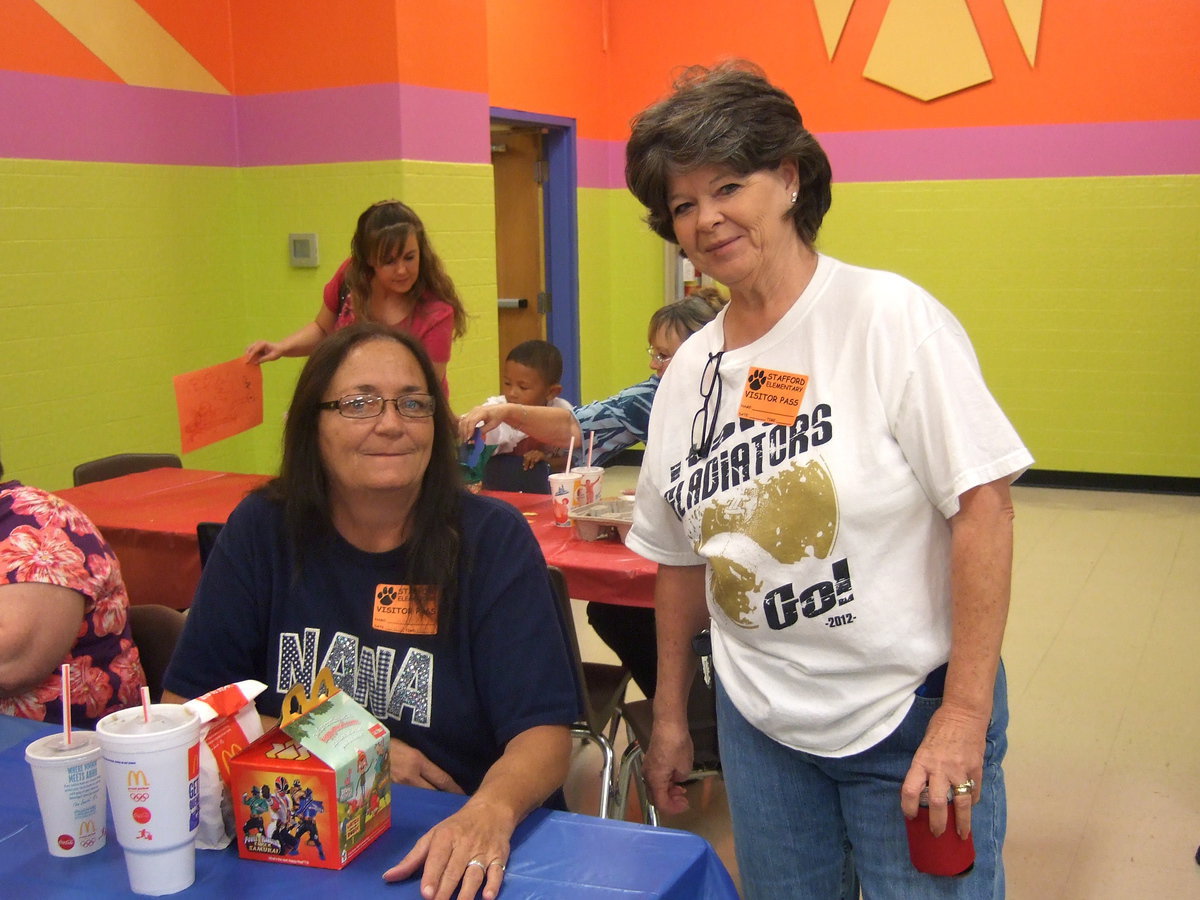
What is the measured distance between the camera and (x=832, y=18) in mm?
6535

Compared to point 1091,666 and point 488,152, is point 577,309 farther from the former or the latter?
point 1091,666

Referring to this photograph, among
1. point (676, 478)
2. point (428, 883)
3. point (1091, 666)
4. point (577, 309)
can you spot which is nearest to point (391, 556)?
point (676, 478)

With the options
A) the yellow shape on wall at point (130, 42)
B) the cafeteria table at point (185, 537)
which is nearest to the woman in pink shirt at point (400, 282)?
the cafeteria table at point (185, 537)

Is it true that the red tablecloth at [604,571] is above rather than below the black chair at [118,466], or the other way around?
below

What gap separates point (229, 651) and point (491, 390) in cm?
404

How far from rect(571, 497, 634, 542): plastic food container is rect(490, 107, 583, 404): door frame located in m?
4.31

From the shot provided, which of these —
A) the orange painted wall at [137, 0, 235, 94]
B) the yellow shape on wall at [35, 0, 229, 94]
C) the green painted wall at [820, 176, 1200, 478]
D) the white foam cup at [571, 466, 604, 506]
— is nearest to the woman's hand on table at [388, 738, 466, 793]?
the white foam cup at [571, 466, 604, 506]

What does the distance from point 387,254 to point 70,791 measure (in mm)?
2536

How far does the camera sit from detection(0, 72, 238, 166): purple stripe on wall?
4160mm

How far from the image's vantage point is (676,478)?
5.05 feet

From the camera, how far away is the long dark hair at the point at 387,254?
3605mm

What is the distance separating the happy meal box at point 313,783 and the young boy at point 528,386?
2488mm

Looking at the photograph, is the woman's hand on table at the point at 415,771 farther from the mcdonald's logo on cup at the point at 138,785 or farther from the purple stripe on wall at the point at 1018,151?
the purple stripe on wall at the point at 1018,151

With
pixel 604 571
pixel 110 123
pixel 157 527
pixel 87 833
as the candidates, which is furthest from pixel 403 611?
pixel 110 123
